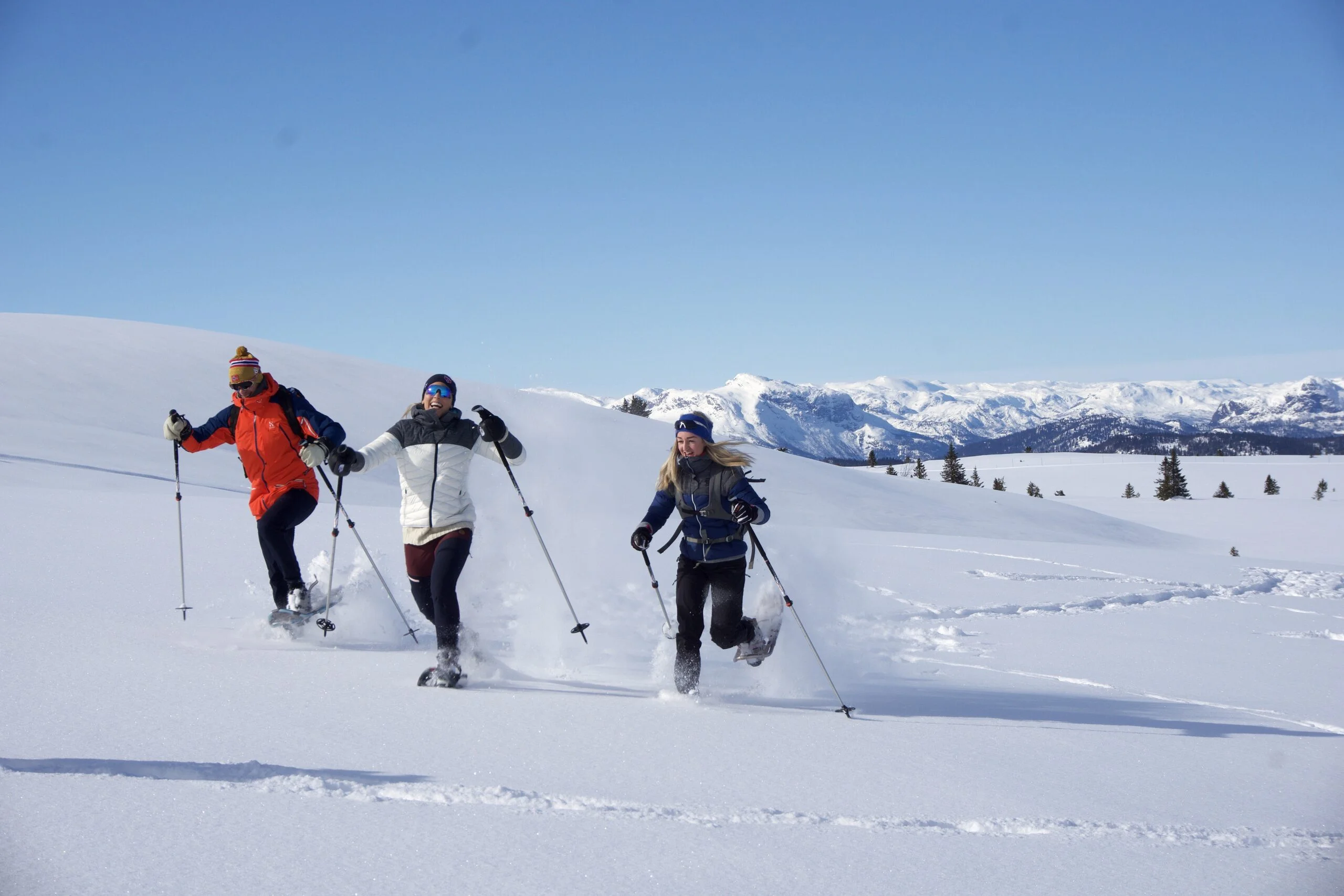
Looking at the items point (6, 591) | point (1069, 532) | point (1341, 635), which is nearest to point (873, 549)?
point (1341, 635)

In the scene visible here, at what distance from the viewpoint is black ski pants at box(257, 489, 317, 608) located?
6.40m

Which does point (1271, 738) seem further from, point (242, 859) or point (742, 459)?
point (242, 859)

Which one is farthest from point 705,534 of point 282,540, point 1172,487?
point 1172,487

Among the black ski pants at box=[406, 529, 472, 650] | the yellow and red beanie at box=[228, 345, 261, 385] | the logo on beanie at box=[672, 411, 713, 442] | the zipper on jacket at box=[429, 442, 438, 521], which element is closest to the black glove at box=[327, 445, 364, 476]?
the zipper on jacket at box=[429, 442, 438, 521]

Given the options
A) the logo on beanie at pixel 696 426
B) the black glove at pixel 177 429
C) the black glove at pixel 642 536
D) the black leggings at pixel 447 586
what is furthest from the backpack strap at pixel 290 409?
the logo on beanie at pixel 696 426

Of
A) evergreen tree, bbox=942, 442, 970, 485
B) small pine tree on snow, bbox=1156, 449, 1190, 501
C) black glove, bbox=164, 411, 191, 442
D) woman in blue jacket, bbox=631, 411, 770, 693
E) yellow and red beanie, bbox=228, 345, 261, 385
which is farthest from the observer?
evergreen tree, bbox=942, 442, 970, 485

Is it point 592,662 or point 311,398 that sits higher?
point 311,398

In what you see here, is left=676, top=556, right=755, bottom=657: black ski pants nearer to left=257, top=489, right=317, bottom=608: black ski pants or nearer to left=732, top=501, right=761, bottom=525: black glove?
left=732, top=501, right=761, bottom=525: black glove

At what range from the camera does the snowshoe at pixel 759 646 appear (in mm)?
5891

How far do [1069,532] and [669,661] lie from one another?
34.8m

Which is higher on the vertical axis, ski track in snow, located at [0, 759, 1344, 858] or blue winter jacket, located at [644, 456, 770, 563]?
blue winter jacket, located at [644, 456, 770, 563]

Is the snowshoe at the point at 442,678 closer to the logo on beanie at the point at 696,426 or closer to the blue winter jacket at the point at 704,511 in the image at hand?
the blue winter jacket at the point at 704,511

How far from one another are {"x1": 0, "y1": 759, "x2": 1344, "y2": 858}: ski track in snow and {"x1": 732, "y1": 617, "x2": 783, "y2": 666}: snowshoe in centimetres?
248

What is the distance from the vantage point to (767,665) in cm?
633
